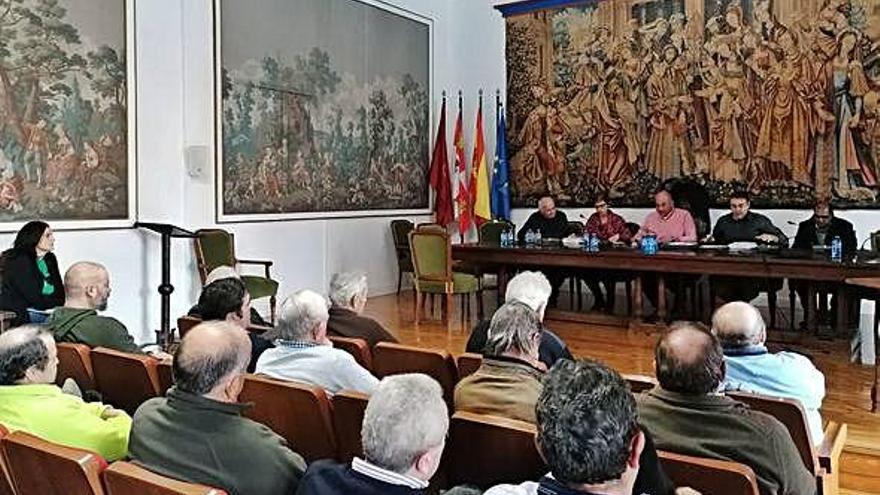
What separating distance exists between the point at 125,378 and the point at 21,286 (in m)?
2.74

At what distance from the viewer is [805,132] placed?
846 centimetres

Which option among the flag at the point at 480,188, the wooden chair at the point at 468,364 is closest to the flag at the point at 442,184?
the flag at the point at 480,188

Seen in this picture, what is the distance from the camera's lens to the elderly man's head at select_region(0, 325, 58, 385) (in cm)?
230

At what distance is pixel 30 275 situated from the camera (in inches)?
206

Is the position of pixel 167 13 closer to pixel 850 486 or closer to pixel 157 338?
pixel 157 338

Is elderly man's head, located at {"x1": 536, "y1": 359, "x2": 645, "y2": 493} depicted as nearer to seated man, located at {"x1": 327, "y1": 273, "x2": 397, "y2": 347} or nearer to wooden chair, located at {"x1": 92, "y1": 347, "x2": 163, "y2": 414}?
wooden chair, located at {"x1": 92, "y1": 347, "x2": 163, "y2": 414}

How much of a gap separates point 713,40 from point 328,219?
485cm

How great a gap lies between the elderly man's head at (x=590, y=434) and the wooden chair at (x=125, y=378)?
1.81 m

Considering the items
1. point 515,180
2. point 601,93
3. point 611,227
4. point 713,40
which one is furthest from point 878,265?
point 515,180

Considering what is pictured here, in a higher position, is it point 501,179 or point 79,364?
point 501,179

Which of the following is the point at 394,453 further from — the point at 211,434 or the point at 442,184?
the point at 442,184

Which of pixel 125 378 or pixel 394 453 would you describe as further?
pixel 125 378

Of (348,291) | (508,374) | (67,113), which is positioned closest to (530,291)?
(348,291)

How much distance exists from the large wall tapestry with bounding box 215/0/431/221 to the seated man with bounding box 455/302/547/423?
5.62 metres
